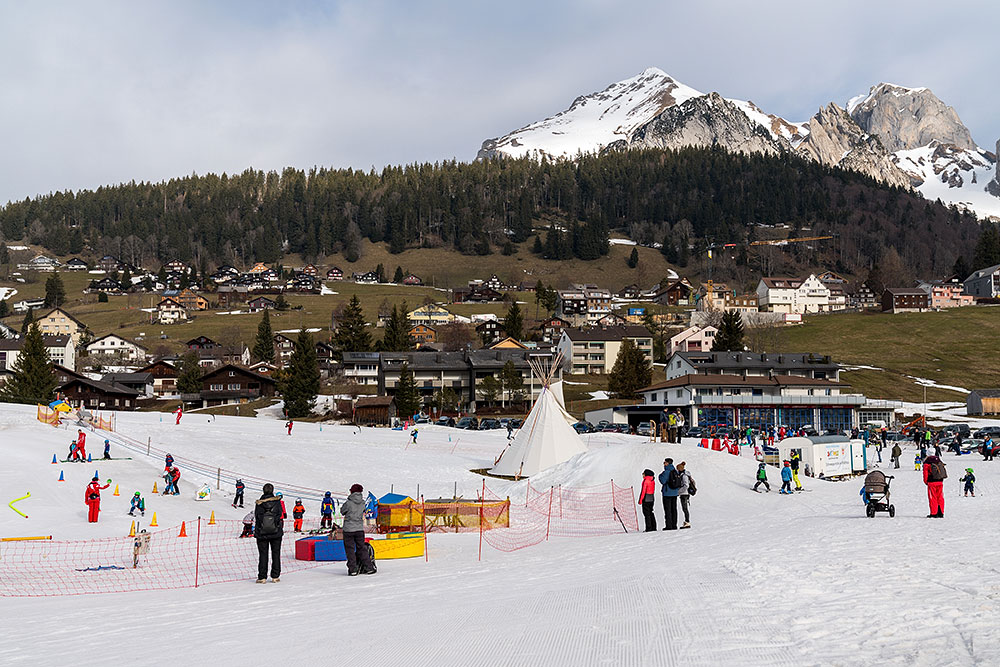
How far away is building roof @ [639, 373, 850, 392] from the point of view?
69.9 metres

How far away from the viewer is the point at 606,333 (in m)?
111

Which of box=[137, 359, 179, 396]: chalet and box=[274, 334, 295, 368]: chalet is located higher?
box=[274, 334, 295, 368]: chalet

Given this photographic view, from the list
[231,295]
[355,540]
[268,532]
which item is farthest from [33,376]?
[231,295]

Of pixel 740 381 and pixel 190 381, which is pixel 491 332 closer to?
pixel 190 381

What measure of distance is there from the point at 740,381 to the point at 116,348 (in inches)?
3892

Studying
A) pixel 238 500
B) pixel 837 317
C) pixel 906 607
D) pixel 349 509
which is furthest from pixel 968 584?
pixel 837 317

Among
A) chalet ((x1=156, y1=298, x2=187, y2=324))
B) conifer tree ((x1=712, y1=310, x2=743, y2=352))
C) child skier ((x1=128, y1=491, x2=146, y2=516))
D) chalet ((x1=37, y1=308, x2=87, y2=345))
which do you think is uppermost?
chalet ((x1=156, y1=298, x2=187, y2=324))

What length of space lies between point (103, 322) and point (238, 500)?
141332mm

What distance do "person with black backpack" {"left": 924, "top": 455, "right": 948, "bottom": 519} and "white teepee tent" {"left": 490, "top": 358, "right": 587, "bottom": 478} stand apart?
63.4 ft

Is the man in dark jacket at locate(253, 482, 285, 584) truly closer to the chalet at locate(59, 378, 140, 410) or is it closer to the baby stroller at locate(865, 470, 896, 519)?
the baby stroller at locate(865, 470, 896, 519)

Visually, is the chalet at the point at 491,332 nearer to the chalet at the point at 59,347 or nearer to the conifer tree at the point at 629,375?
the conifer tree at the point at 629,375

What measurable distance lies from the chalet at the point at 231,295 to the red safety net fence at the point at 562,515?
155653 mm

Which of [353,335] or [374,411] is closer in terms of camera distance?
[374,411]

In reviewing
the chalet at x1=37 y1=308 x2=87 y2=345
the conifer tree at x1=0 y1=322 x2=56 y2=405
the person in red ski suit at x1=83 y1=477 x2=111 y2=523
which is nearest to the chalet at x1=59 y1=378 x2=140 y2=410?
the conifer tree at x1=0 y1=322 x2=56 y2=405
